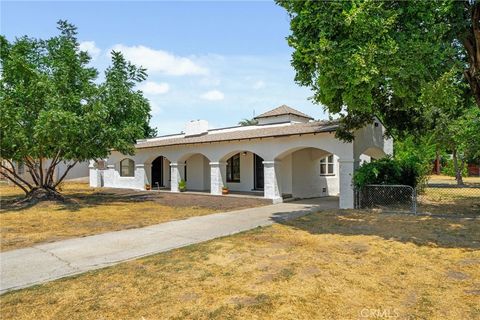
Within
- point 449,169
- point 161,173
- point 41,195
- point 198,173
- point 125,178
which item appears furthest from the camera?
A: point 449,169

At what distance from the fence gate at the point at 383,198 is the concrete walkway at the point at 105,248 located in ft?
12.4

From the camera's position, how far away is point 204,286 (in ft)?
17.7

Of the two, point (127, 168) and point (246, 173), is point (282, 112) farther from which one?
point (127, 168)

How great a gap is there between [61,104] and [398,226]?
14.5 meters

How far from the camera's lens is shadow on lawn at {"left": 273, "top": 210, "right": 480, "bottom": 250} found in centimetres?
825

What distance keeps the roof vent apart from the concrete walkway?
1217 centimetres

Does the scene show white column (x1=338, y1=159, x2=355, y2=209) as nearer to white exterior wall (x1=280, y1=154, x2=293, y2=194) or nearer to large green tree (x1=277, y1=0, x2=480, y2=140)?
large green tree (x1=277, y1=0, x2=480, y2=140)

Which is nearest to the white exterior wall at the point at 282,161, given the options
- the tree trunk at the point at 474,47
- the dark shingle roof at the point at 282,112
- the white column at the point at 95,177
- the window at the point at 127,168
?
the window at the point at 127,168

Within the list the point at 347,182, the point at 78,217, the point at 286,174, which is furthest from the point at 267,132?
the point at 78,217

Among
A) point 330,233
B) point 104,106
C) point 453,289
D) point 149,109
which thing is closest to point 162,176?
point 149,109

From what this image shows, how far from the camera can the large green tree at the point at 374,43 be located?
8515 mm

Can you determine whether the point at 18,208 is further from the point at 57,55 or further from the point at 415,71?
the point at 415,71

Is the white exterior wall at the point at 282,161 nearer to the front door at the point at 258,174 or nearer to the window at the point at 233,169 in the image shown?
the front door at the point at 258,174

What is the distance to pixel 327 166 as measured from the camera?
70.4 feet
